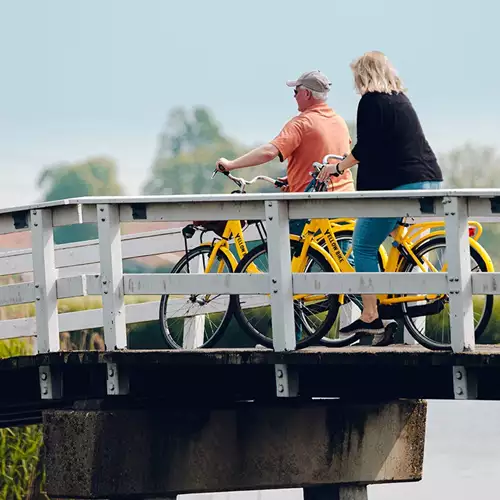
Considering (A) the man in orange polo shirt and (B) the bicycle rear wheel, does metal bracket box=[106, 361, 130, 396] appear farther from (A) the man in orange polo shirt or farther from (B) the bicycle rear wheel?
(A) the man in orange polo shirt

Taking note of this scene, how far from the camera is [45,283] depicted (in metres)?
12.3

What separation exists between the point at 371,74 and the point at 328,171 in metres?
0.84

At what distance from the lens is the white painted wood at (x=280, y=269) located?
11328 mm

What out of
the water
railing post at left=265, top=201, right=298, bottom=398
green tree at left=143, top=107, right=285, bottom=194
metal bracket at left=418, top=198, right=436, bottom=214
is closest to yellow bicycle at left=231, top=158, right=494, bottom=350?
railing post at left=265, top=201, right=298, bottom=398

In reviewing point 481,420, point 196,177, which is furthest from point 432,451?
point 196,177

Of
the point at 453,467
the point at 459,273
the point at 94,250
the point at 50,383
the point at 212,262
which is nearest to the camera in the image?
the point at 459,273

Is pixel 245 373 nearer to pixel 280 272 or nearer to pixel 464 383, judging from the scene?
pixel 280 272

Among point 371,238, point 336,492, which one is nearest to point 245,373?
point 371,238

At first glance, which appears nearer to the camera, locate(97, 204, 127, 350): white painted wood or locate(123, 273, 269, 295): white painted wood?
locate(123, 273, 269, 295): white painted wood

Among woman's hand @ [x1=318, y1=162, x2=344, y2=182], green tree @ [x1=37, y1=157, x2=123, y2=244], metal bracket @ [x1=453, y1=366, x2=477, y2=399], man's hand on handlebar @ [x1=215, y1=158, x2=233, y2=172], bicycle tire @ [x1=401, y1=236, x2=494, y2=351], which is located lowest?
metal bracket @ [x1=453, y1=366, x2=477, y2=399]

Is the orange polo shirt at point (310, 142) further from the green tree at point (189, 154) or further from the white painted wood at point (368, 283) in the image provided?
the green tree at point (189, 154)

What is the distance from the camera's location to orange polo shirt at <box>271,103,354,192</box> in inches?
480

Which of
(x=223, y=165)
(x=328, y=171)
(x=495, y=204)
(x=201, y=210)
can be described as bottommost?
(x=495, y=204)

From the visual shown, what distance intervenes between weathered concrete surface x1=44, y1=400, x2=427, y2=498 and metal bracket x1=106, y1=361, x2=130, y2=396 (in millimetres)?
193
